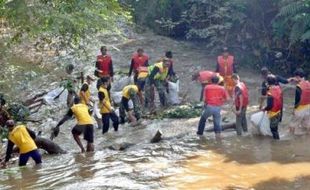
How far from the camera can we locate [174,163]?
10.1 m

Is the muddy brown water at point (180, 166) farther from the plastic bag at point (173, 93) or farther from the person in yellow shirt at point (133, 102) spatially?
the plastic bag at point (173, 93)

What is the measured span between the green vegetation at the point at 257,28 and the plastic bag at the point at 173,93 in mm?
3703

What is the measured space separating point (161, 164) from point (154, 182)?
1.15 metres

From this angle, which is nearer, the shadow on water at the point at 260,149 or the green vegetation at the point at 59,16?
the green vegetation at the point at 59,16

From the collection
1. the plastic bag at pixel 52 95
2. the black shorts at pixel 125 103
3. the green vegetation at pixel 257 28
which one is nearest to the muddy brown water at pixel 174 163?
the black shorts at pixel 125 103

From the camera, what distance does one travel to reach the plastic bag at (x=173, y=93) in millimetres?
15055

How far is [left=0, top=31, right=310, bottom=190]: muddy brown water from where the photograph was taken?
8.94 metres

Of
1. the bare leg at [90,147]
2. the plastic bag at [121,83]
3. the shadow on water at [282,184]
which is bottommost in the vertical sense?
the shadow on water at [282,184]

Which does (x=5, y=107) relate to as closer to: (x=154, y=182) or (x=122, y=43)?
(x=154, y=182)

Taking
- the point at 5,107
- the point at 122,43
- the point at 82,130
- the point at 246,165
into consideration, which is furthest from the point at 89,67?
the point at 246,165

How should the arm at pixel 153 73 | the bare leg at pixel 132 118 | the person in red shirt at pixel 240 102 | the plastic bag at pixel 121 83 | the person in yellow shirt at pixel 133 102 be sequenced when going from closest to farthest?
the person in red shirt at pixel 240 102, the person in yellow shirt at pixel 133 102, the bare leg at pixel 132 118, the arm at pixel 153 73, the plastic bag at pixel 121 83

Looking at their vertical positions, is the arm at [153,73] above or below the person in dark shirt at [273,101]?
above

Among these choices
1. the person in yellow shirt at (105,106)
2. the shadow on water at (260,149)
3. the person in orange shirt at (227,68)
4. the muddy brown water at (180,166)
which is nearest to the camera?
the muddy brown water at (180,166)

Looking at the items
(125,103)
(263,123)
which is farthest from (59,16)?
(263,123)
